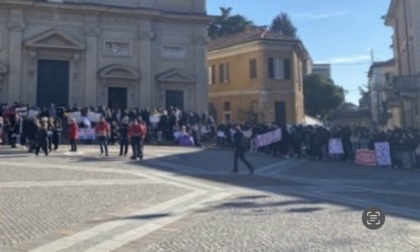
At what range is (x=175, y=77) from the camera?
37.1 m

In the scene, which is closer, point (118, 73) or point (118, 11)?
point (118, 73)

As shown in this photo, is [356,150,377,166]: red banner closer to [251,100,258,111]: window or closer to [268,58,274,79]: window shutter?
[251,100,258,111]: window

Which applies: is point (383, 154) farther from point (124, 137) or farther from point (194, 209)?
point (194, 209)

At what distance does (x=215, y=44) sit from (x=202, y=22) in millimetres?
12843

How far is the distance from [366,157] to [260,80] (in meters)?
24.1

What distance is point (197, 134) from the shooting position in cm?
3062

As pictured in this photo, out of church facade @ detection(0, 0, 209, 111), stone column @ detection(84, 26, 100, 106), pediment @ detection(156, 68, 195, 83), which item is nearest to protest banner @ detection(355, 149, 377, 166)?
church facade @ detection(0, 0, 209, 111)

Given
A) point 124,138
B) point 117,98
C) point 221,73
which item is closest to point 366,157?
point 124,138

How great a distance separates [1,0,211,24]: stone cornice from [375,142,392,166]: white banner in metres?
21.2

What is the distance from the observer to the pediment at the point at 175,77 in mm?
36594

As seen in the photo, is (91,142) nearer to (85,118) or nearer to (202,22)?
(85,118)

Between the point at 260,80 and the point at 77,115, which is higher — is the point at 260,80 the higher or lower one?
the higher one

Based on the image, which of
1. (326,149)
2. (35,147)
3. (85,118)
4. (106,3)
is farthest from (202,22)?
(35,147)

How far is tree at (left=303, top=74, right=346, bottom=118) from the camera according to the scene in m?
62.9
